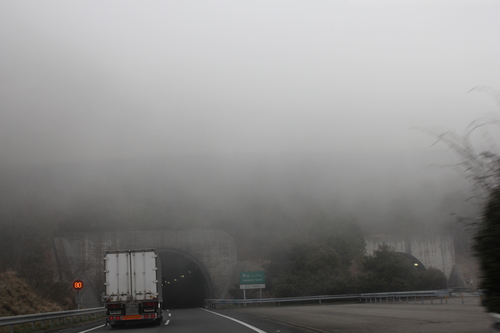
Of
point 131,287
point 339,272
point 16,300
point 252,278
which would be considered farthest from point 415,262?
point 16,300

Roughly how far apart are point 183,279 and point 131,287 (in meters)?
47.9

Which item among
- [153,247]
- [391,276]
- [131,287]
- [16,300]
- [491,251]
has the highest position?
[153,247]

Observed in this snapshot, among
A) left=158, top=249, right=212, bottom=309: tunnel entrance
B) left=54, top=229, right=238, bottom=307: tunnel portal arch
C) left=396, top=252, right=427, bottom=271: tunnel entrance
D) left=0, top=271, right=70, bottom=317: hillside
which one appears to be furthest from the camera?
left=158, top=249, right=212, bottom=309: tunnel entrance

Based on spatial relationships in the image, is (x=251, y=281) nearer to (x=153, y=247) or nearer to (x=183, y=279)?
(x=153, y=247)

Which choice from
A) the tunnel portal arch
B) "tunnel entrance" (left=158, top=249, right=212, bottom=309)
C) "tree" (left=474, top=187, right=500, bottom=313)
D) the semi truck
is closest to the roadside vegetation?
the tunnel portal arch

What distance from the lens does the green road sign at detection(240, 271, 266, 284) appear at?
49556mm

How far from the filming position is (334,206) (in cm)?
5994

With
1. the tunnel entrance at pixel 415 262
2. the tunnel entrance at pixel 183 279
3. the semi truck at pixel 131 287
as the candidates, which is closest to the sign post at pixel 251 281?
the tunnel entrance at pixel 183 279

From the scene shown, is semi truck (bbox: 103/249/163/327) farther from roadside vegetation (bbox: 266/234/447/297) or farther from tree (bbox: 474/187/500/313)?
roadside vegetation (bbox: 266/234/447/297)

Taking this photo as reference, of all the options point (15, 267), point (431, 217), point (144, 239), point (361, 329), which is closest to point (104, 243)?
point (144, 239)

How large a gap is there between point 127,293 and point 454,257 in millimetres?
45624

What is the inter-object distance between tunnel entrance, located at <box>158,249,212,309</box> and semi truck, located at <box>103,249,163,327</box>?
29728 mm

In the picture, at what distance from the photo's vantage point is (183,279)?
68.8 meters

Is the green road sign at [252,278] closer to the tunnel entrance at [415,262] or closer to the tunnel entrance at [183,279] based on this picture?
the tunnel entrance at [183,279]
